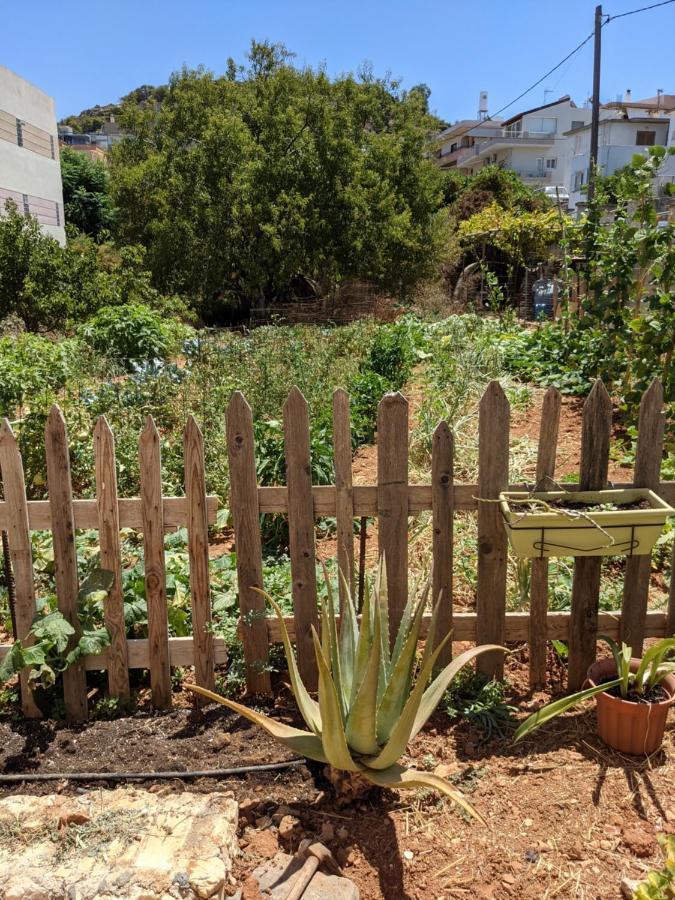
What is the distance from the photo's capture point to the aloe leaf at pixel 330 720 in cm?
217

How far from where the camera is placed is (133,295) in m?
16.0

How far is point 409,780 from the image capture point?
224 cm

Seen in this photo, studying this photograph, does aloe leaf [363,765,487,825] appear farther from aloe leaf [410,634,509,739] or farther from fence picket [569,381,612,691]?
fence picket [569,381,612,691]

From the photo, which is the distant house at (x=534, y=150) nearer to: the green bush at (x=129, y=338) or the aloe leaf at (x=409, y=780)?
the green bush at (x=129, y=338)

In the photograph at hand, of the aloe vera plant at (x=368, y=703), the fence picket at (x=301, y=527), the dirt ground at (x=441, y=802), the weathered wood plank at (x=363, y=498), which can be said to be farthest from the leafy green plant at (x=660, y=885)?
the fence picket at (x=301, y=527)

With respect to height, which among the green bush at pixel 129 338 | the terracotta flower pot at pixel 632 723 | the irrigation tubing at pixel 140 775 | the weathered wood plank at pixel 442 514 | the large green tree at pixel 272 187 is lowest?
the irrigation tubing at pixel 140 775

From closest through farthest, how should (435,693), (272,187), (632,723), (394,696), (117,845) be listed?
(117,845), (394,696), (435,693), (632,723), (272,187)

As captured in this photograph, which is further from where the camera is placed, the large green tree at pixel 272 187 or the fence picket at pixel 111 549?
the large green tree at pixel 272 187

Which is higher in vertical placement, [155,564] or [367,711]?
[155,564]

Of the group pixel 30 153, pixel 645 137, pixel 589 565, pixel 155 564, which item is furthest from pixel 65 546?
pixel 645 137

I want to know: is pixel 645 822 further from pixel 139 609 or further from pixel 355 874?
pixel 139 609

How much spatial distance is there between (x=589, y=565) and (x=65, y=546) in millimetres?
2273

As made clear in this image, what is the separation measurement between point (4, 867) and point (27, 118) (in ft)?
119

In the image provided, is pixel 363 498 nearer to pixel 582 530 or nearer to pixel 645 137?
pixel 582 530
